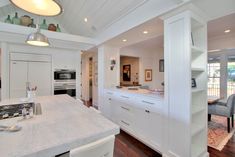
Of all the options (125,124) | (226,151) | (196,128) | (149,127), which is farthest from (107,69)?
(226,151)

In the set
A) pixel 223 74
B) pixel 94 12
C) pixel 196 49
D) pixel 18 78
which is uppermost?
pixel 94 12

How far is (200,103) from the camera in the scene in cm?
213

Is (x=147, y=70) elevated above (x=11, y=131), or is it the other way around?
(x=147, y=70)

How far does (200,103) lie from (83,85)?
5615mm

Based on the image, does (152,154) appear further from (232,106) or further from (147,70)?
(147,70)

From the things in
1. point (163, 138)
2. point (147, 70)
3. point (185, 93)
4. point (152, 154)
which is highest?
point (147, 70)

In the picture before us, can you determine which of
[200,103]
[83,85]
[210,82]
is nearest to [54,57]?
[83,85]

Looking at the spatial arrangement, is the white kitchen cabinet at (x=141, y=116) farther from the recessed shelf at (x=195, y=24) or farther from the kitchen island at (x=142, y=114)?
the recessed shelf at (x=195, y=24)

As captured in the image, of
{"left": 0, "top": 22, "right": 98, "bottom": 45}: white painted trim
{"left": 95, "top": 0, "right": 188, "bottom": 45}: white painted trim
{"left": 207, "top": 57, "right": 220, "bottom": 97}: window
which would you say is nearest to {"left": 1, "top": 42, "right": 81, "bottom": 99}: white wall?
{"left": 0, "top": 22, "right": 98, "bottom": 45}: white painted trim

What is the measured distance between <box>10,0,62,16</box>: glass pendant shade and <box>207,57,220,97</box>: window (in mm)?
5089

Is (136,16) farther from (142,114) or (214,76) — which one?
(214,76)

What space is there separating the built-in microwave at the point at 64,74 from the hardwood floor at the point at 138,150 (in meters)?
2.66

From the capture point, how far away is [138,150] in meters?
2.27

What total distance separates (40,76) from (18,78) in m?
0.52
